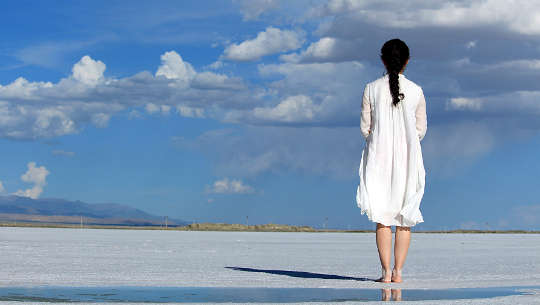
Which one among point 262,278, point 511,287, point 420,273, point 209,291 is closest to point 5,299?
point 209,291

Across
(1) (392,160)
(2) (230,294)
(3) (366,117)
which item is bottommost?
(2) (230,294)

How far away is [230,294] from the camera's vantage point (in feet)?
24.3

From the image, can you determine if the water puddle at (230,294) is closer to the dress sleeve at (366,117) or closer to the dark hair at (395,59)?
the dress sleeve at (366,117)

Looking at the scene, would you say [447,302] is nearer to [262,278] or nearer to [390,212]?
[390,212]

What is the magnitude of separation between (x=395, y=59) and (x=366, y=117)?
721 millimetres

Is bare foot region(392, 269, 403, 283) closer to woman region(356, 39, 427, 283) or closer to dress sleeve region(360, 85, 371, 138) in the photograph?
woman region(356, 39, 427, 283)

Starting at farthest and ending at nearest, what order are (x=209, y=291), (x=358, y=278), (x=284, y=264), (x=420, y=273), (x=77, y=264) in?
1. (x=284, y=264)
2. (x=77, y=264)
3. (x=420, y=273)
4. (x=358, y=278)
5. (x=209, y=291)

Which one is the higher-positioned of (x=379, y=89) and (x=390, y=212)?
(x=379, y=89)

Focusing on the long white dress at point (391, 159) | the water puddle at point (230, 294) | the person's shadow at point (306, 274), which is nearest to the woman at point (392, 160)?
the long white dress at point (391, 159)

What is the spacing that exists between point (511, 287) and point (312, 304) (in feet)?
10.0

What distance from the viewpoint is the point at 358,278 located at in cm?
985

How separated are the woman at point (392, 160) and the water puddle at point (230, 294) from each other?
42.7 inches

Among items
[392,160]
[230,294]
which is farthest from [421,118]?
[230,294]

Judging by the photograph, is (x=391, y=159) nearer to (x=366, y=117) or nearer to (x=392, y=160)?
(x=392, y=160)
